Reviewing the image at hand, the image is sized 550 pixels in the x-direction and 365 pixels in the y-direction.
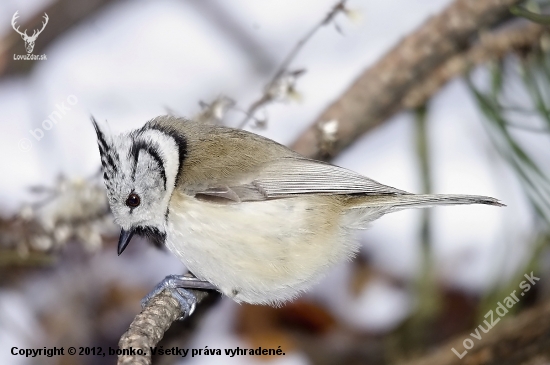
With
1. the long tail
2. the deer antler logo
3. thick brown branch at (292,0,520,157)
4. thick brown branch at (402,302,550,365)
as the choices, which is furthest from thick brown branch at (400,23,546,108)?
the deer antler logo

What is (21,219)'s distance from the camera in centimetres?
225

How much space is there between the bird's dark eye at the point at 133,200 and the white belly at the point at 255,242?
11 centimetres

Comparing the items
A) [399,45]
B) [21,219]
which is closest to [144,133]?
[21,219]

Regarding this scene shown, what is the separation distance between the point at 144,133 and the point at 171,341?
0.90 meters

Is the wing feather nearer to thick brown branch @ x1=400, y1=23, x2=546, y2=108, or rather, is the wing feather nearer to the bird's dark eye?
the bird's dark eye

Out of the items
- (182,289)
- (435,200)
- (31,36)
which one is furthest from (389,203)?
(31,36)

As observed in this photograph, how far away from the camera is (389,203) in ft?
5.85

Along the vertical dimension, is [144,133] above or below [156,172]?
above

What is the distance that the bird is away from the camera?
1.67 m

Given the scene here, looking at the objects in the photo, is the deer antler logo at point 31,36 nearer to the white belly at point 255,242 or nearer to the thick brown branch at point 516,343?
the white belly at point 255,242

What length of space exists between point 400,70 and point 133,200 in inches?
53.1

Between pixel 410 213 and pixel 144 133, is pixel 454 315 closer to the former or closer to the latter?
pixel 410 213

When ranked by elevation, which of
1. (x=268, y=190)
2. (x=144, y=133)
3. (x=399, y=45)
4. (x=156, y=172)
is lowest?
(x=268, y=190)

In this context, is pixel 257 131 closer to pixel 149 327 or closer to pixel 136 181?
pixel 136 181
